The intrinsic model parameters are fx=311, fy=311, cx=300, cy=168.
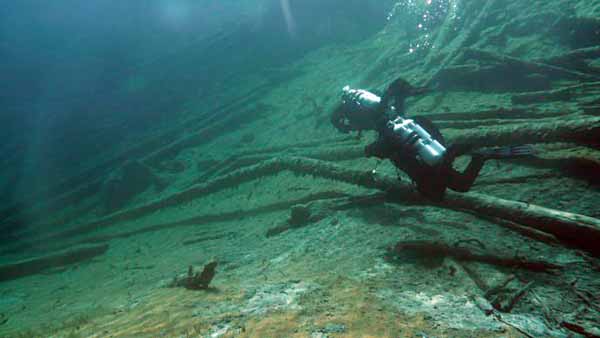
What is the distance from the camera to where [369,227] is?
4.05 meters

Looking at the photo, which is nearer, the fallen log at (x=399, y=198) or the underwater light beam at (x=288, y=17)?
the fallen log at (x=399, y=198)

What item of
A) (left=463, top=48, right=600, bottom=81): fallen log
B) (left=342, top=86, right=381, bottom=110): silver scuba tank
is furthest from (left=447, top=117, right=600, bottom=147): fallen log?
(left=463, top=48, right=600, bottom=81): fallen log

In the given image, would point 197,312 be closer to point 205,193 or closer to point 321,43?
point 205,193

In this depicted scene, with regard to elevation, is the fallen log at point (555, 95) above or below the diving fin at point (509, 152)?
above

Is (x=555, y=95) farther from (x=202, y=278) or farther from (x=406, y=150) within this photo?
(x=202, y=278)

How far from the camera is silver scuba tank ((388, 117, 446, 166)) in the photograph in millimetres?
3004

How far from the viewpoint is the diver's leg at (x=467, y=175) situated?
2902 mm

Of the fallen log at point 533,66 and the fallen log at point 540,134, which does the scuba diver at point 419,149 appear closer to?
the fallen log at point 540,134

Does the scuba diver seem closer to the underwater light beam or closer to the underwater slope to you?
the underwater slope

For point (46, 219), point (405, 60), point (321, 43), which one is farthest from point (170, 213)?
point (321, 43)

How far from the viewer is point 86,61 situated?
1037 inches

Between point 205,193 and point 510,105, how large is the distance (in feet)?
23.4

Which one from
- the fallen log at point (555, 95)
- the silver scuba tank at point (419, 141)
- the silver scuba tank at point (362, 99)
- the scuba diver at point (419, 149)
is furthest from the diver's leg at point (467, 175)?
the fallen log at point (555, 95)

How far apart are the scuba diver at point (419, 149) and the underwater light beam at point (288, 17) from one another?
16.8 metres
